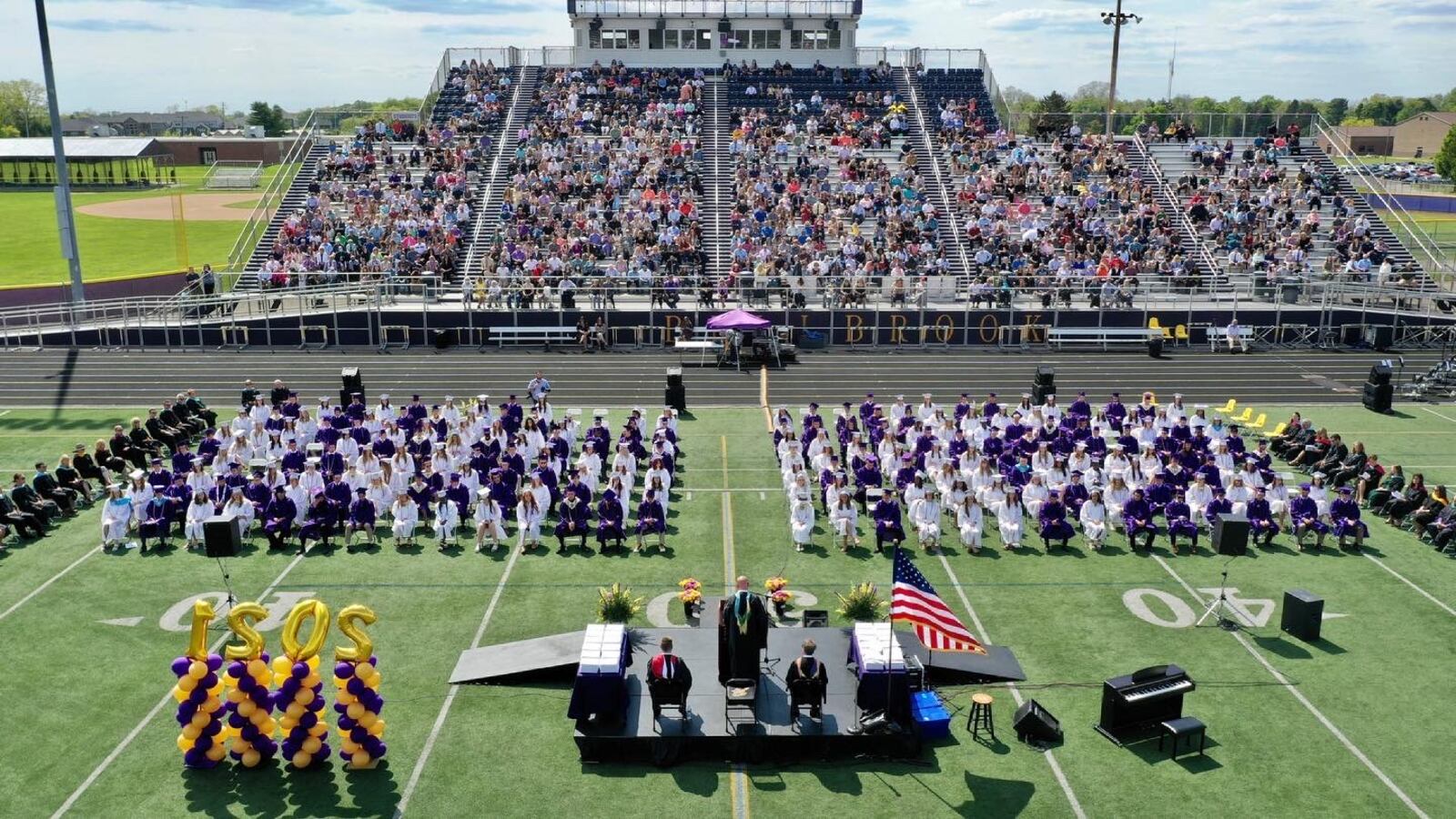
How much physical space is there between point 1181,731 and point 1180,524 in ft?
24.8

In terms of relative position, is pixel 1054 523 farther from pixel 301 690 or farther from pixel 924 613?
pixel 301 690

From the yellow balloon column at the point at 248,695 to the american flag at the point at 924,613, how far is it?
7.20 metres

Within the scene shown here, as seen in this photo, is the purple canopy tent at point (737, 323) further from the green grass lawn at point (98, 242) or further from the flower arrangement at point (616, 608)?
the green grass lawn at point (98, 242)

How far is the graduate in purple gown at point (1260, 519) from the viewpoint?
21016 millimetres

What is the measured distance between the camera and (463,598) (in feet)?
60.2

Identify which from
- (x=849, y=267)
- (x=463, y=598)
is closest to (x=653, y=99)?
(x=849, y=267)

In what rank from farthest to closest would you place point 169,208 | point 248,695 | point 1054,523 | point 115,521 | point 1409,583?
point 169,208, point 1054,523, point 115,521, point 1409,583, point 248,695

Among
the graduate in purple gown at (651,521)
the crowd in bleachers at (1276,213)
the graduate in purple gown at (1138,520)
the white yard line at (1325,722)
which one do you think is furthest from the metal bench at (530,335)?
the crowd in bleachers at (1276,213)

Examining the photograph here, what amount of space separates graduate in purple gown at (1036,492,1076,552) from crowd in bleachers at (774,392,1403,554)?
0.9 inches

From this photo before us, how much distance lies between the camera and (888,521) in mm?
20484

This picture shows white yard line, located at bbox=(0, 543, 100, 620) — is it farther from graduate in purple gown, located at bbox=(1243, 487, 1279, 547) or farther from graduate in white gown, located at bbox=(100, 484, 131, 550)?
graduate in purple gown, located at bbox=(1243, 487, 1279, 547)

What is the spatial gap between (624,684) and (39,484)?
551 inches

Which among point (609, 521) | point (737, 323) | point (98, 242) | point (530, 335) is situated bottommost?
point (609, 521)

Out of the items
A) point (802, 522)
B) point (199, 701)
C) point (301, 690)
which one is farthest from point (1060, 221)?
point (199, 701)
